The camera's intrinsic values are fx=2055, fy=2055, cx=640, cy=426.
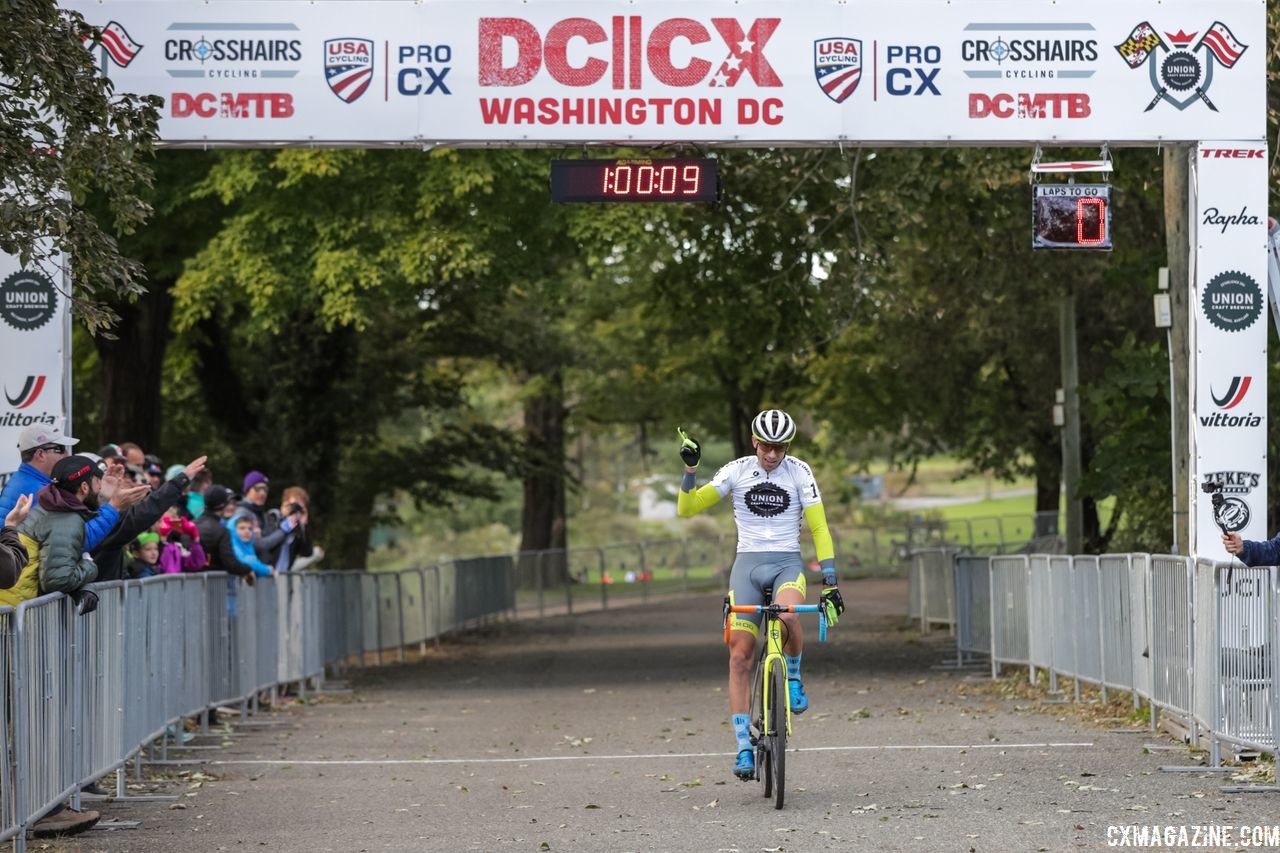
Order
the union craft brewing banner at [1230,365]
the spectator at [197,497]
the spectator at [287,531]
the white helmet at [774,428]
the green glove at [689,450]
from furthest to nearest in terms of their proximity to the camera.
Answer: the spectator at [287,531], the spectator at [197,497], the union craft brewing banner at [1230,365], the white helmet at [774,428], the green glove at [689,450]

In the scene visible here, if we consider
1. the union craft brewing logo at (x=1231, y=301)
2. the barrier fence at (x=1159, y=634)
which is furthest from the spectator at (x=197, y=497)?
the union craft brewing logo at (x=1231, y=301)

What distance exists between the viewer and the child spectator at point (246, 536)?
16.8 meters

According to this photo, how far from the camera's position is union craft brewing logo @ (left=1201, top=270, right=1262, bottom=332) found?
1491 cm

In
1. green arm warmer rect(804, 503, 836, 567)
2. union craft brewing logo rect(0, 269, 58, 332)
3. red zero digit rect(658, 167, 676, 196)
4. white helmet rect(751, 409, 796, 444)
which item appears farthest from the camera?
red zero digit rect(658, 167, 676, 196)

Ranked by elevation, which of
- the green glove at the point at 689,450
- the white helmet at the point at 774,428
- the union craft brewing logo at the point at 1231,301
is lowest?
the green glove at the point at 689,450

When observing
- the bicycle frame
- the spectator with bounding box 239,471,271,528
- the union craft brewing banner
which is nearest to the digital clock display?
the union craft brewing banner

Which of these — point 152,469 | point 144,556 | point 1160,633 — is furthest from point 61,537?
point 1160,633

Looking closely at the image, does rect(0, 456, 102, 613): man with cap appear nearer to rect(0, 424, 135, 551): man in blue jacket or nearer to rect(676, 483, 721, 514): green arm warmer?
rect(0, 424, 135, 551): man in blue jacket

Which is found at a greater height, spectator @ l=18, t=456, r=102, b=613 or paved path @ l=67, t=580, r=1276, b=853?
spectator @ l=18, t=456, r=102, b=613

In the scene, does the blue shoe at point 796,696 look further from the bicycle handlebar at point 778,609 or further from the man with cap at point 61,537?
the man with cap at point 61,537

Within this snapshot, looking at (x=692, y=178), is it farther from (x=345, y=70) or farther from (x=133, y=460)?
(x=133, y=460)

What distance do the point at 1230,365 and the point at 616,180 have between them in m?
4.73

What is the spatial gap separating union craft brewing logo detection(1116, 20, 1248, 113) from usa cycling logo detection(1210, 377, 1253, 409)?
2.07 m

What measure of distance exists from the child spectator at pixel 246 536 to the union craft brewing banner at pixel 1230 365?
24.5 feet
